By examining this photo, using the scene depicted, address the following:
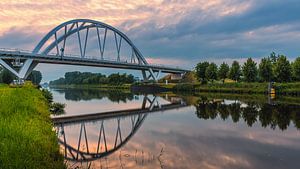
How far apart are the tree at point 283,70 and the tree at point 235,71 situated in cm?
1442

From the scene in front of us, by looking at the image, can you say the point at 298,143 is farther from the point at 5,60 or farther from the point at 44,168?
the point at 5,60

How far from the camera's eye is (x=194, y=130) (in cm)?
1595

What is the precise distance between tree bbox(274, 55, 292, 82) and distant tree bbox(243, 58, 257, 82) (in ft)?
27.6

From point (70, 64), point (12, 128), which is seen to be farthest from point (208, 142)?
point (70, 64)

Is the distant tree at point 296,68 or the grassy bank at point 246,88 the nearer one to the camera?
the grassy bank at point 246,88

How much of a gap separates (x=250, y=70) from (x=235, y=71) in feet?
19.4

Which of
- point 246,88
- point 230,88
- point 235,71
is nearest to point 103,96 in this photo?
point 230,88

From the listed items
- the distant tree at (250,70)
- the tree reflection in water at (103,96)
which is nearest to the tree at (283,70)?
the distant tree at (250,70)

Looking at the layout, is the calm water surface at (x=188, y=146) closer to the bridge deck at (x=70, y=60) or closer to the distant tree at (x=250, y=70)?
the bridge deck at (x=70, y=60)

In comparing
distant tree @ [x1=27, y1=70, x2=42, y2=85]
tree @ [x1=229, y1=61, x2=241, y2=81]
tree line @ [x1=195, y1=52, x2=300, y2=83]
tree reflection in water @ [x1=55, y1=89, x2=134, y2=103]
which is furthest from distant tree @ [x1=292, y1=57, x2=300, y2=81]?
distant tree @ [x1=27, y1=70, x2=42, y2=85]

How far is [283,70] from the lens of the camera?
5034cm

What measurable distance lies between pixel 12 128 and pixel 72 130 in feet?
29.9

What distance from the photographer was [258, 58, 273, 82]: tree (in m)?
54.1

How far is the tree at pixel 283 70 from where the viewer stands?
165ft
